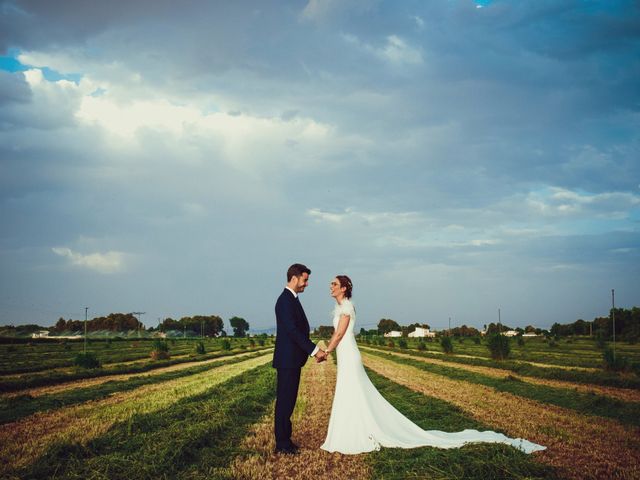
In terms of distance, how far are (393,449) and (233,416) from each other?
175 inches

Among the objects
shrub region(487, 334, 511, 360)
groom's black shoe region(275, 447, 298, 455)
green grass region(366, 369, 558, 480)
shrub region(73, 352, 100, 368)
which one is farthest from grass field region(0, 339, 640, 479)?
shrub region(487, 334, 511, 360)

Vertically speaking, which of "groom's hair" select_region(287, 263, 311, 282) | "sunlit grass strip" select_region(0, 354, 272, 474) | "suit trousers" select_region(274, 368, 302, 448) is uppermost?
"groom's hair" select_region(287, 263, 311, 282)

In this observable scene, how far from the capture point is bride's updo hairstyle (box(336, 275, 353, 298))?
8.42m

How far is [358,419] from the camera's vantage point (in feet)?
25.7

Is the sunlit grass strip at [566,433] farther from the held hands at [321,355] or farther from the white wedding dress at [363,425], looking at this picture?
the held hands at [321,355]

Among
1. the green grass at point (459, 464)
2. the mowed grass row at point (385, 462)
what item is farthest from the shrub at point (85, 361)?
the green grass at point (459, 464)

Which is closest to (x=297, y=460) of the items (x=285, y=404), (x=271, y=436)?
(x=285, y=404)

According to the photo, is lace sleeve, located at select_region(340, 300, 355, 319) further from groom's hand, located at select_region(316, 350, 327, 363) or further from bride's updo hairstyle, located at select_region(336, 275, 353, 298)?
groom's hand, located at select_region(316, 350, 327, 363)

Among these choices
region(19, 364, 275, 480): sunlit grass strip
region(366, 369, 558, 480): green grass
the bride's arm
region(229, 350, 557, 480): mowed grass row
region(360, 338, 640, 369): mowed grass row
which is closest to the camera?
region(366, 369, 558, 480): green grass

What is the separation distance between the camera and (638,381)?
20.9 metres

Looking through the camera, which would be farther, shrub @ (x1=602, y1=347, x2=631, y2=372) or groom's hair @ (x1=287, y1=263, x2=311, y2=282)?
shrub @ (x1=602, y1=347, x2=631, y2=372)

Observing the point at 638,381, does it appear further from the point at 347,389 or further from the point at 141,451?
the point at 141,451

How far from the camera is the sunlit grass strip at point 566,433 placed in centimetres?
682

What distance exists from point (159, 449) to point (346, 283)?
4.20m
